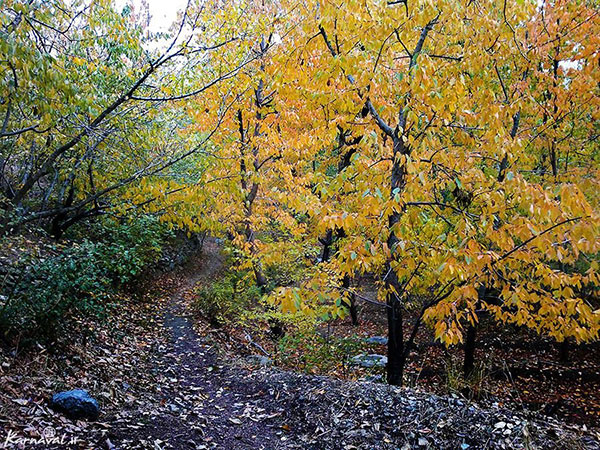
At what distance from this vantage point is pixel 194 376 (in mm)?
6043

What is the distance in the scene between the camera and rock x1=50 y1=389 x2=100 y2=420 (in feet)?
11.3

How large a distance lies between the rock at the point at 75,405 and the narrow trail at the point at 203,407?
1.38 feet

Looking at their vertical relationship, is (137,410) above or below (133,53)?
below

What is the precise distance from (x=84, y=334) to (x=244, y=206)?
4.29 metres

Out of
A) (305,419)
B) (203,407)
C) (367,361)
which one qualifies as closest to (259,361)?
(203,407)

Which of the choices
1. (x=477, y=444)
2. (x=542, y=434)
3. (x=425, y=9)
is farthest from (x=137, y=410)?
(x=425, y=9)

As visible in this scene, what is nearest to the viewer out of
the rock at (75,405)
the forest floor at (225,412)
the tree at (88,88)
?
the tree at (88,88)

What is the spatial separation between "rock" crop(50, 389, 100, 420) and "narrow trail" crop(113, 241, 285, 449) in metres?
0.42

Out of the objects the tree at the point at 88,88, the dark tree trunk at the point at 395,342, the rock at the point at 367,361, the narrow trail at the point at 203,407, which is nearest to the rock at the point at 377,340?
the rock at the point at 367,361

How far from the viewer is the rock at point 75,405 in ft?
11.3

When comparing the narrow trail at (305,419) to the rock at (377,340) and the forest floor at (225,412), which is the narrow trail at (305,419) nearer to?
the forest floor at (225,412)

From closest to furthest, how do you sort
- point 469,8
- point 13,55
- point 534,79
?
1. point 13,55
2. point 469,8
3. point 534,79

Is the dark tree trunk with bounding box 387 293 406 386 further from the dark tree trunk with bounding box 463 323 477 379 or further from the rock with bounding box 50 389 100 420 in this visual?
the rock with bounding box 50 389 100 420

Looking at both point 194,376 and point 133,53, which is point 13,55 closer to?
point 133,53
